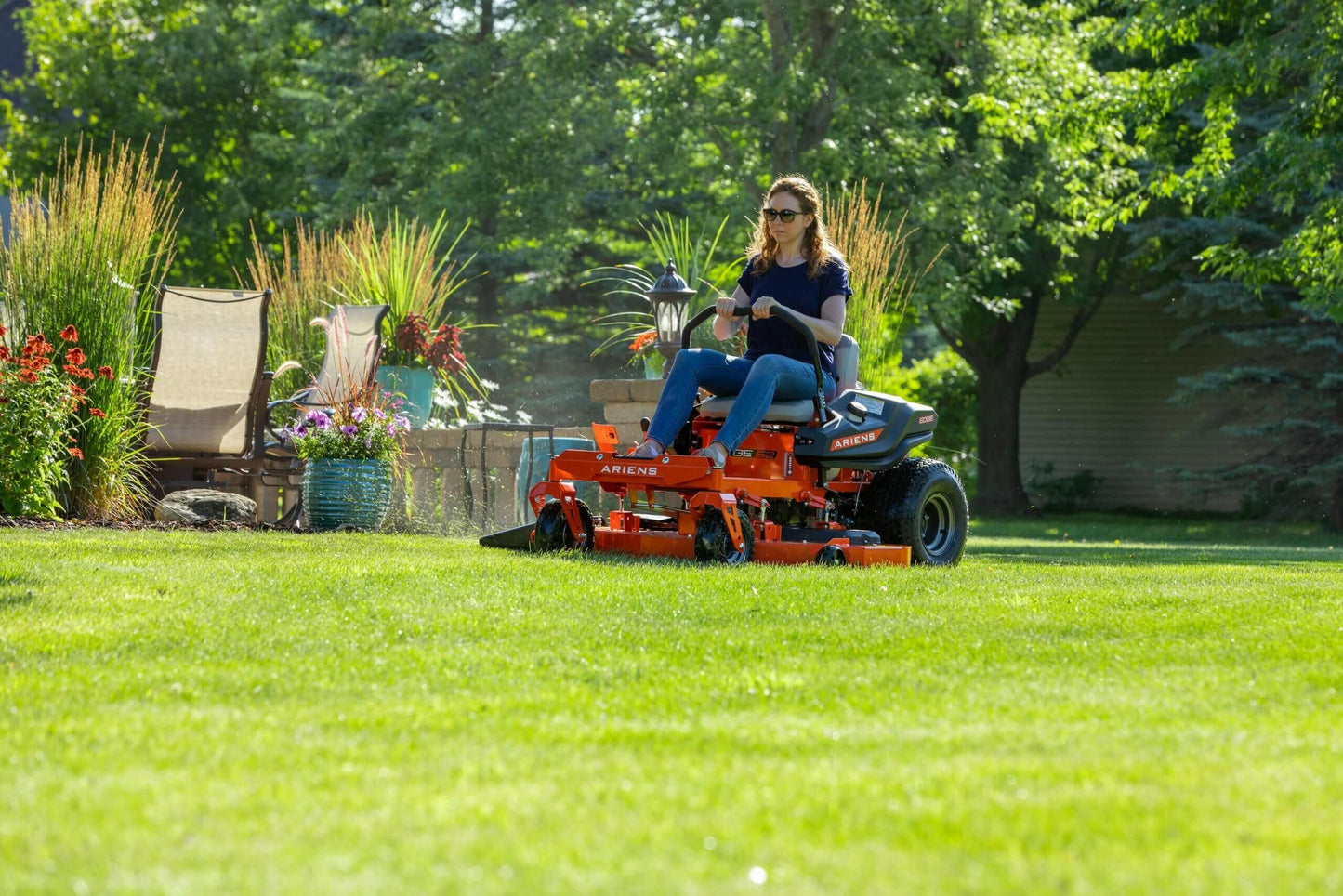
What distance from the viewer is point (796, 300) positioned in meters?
6.73

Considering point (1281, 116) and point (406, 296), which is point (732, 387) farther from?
point (1281, 116)

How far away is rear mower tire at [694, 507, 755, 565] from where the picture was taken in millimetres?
6066

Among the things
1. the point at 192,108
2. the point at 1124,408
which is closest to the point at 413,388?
the point at 1124,408

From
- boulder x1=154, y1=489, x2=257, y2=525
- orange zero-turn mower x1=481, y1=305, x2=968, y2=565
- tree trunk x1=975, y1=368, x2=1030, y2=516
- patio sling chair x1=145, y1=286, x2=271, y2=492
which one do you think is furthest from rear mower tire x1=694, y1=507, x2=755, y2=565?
tree trunk x1=975, y1=368, x2=1030, y2=516

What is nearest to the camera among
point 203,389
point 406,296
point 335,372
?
point 203,389

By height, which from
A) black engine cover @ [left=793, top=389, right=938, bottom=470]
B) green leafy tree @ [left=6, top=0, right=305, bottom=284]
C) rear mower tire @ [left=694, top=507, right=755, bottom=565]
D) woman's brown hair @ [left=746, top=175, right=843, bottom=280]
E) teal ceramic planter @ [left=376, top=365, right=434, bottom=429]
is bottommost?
rear mower tire @ [left=694, top=507, right=755, bottom=565]

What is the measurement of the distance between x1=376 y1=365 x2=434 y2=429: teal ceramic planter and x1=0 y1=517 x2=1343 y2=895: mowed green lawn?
441 centimetres

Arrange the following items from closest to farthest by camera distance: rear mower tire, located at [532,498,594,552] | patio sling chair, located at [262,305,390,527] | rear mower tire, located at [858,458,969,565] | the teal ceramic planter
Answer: rear mower tire, located at [532,498,594,552], rear mower tire, located at [858,458,969,565], patio sling chair, located at [262,305,390,527], the teal ceramic planter

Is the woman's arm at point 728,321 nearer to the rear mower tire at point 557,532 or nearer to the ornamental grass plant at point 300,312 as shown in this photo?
the rear mower tire at point 557,532

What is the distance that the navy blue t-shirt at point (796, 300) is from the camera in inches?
263

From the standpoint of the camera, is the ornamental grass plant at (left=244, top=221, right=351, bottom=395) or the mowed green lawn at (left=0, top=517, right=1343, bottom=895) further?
the ornamental grass plant at (left=244, top=221, right=351, bottom=395)

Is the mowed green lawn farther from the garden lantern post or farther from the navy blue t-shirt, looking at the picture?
the garden lantern post

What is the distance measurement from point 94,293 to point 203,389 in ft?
2.57

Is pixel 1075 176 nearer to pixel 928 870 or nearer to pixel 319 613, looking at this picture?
pixel 319 613
